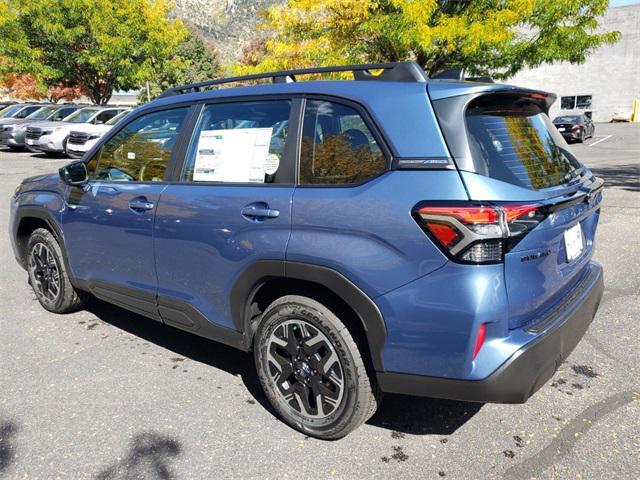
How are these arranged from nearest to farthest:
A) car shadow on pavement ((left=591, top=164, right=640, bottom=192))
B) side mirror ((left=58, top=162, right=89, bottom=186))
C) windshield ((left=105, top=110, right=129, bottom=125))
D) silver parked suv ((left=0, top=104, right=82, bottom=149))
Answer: side mirror ((left=58, top=162, right=89, bottom=186)), car shadow on pavement ((left=591, top=164, right=640, bottom=192)), windshield ((left=105, top=110, right=129, bottom=125)), silver parked suv ((left=0, top=104, right=82, bottom=149))

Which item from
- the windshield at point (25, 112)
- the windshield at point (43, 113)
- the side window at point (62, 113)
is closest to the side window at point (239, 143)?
the side window at point (62, 113)

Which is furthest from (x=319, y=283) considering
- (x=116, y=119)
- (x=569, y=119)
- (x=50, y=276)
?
(x=569, y=119)

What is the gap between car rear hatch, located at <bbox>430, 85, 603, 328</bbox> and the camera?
2168 millimetres

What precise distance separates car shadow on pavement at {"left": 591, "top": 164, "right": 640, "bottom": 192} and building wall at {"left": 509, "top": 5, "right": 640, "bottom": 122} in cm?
2799

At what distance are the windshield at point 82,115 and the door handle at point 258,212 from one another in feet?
54.7

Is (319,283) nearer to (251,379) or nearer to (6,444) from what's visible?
(251,379)

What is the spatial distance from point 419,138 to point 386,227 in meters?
0.42

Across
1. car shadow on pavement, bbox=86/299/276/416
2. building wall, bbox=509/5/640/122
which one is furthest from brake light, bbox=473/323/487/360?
building wall, bbox=509/5/640/122

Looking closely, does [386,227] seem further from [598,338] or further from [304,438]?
[598,338]

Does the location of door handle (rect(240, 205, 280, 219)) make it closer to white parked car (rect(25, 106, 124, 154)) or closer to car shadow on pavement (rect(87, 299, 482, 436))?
car shadow on pavement (rect(87, 299, 482, 436))

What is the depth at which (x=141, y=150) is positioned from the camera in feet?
11.8

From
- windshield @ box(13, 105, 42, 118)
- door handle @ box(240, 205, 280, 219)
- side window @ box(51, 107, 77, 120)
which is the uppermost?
windshield @ box(13, 105, 42, 118)

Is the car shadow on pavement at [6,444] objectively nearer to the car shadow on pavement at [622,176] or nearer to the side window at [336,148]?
the side window at [336,148]

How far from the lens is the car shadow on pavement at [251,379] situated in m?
2.88
